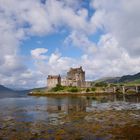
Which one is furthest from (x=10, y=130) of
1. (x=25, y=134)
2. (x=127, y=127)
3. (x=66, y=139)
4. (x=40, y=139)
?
(x=127, y=127)

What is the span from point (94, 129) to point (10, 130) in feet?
45.4

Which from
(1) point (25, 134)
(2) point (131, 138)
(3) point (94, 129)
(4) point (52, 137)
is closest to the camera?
(2) point (131, 138)

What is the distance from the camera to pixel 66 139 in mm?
31969

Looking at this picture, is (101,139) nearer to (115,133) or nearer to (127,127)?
(115,133)

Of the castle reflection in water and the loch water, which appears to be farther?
the castle reflection in water

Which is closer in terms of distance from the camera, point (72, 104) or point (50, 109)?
point (50, 109)

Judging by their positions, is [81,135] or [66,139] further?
[81,135]

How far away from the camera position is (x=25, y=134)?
118 ft

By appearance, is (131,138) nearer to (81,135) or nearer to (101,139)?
(101,139)

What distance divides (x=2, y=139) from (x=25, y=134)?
3.95 m

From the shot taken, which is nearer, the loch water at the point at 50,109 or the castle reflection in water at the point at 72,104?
the loch water at the point at 50,109

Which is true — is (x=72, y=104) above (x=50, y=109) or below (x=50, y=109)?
above

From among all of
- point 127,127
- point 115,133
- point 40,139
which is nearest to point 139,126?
point 127,127

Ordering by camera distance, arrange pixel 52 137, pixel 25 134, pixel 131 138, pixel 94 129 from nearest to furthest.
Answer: pixel 131 138
pixel 52 137
pixel 25 134
pixel 94 129
